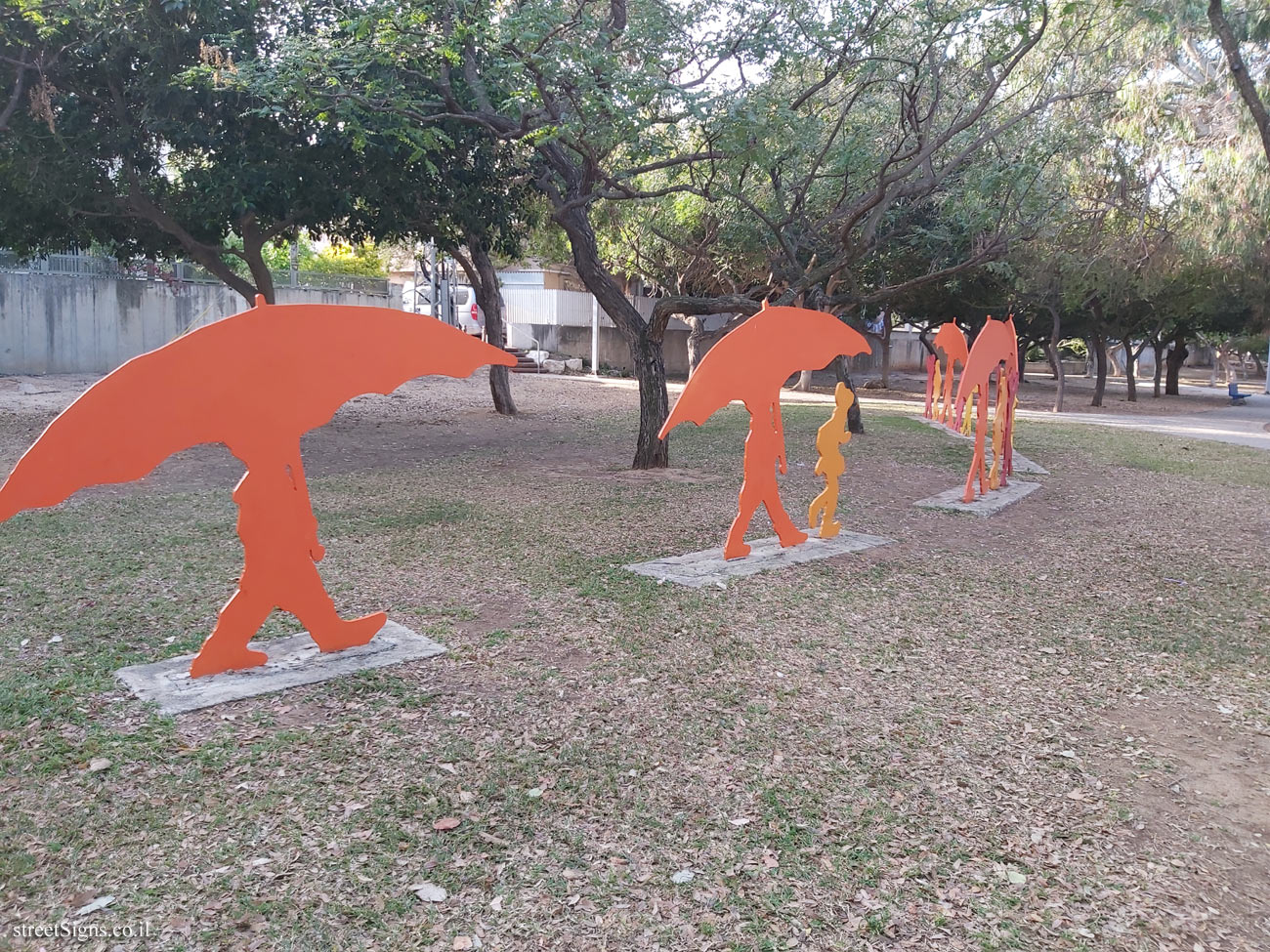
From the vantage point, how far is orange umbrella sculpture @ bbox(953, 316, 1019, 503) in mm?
9742

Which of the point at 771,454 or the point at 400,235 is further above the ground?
the point at 400,235

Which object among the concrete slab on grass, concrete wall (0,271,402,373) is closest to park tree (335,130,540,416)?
concrete wall (0,271,402,373)

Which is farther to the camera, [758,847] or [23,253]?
[23,253]

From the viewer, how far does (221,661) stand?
457cm

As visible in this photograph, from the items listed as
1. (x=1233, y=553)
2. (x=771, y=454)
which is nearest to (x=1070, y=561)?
(x=1233, y=553)

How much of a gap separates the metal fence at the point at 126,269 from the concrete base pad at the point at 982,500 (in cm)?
1389

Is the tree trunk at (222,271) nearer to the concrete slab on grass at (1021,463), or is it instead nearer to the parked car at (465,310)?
the concrete slab on grass at (1021,463)

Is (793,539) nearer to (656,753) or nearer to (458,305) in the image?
(656,753)

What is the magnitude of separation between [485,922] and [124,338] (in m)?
22.7

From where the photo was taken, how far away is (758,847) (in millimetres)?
3316

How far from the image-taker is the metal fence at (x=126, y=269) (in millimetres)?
20188

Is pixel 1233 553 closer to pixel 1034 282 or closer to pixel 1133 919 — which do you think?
pixel 1133 919

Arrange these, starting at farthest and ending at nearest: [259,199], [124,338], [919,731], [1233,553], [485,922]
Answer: [124,338]
[259,199]
[1233,553]
[919,731]
[485,922]

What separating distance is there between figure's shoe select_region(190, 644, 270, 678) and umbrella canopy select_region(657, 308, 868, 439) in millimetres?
2941
